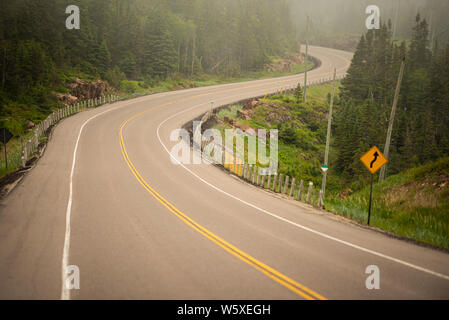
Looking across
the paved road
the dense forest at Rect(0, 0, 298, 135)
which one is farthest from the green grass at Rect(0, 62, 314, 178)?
the paved road

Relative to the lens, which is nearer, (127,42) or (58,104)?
(58,104)

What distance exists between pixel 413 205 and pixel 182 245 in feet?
39.3

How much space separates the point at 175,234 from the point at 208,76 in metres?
59.3

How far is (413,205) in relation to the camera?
14.4m

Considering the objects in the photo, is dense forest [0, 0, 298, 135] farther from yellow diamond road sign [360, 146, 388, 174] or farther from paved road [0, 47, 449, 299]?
yellow diamond road sign [360, 146, 388, 174]

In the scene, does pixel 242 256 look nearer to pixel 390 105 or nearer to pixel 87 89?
pixel 87 89

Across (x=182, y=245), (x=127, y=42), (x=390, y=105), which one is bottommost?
(x=182, y=245)

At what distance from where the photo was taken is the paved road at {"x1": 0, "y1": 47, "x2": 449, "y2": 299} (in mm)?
6941

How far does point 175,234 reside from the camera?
10.1 metres

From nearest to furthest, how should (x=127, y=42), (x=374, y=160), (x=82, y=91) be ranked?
(x=374, y=160) < (x=82, y=91) < (x=127, y=42)

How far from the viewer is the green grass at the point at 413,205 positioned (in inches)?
455

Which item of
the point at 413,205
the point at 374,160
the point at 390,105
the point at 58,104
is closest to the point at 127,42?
the point at 58,104
